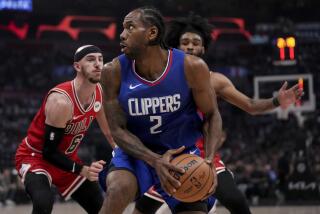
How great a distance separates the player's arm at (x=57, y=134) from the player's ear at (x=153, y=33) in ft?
5.29

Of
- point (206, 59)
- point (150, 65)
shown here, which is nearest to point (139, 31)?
point (150, 65)

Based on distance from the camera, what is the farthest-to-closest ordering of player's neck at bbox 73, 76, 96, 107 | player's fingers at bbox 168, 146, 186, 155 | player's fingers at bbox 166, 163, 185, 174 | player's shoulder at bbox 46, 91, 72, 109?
player's neck at bbox 73, 76, 96, 107 → player's shoulder at bbox 46, 91, 72, 109 → player's fingers at bbox 168, 146, 186, 155 → player's fingers at bbox 166, 163, 185, 174

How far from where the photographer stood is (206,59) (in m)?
25.9

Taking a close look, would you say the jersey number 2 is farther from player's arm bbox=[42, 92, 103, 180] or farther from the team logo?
the team logo

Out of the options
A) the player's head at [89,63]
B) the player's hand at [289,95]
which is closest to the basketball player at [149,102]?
the player's hand at [289,95]

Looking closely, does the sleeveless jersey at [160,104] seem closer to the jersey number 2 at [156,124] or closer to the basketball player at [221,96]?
the jersey number 2 at [156,124]

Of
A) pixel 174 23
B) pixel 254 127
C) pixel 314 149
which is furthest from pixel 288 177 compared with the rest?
pixel 174 23

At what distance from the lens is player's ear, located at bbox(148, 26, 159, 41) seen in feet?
15.0

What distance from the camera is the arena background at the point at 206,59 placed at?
72.9ft

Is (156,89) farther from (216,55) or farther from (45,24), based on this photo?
(216,55)

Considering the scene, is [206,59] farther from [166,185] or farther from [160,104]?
[166,185]

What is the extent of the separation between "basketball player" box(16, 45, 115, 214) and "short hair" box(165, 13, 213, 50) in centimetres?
70

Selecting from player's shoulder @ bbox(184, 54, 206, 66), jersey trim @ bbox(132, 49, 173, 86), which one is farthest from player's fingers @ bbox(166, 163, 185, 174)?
player's shoulder @ bbox(184, 54, 206, 66)

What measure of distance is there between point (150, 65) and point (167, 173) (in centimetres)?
79
